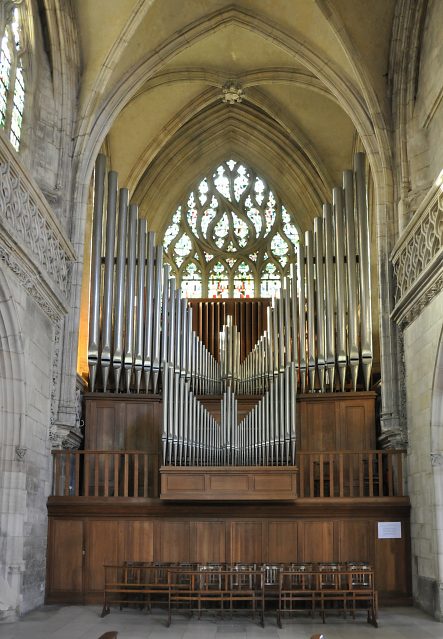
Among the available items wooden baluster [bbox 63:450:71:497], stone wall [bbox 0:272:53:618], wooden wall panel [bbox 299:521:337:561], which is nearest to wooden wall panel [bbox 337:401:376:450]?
wooden wall panel [bbox 299:521:337:561]

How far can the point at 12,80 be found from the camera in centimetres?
1408

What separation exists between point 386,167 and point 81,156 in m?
5.74

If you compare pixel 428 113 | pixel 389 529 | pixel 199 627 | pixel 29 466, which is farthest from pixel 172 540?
pixel 428 113

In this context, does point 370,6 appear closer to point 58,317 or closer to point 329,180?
point 329,180

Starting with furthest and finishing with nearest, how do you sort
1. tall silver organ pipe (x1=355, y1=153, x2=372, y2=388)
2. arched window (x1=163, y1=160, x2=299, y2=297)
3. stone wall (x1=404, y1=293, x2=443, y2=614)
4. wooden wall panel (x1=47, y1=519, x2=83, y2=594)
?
arched window (x1=163, y1=160, x2=299, y2=297) < tall silver organ pipe (x1=355, y1=153, x2=372, y2=388) < wooden wall panel (x1=47, y1=519, x2=83, y2=594) < stone wall (x1=404, y1=293, x2=443, y2=614)

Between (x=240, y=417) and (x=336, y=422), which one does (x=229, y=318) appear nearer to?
(x=240, y=417)

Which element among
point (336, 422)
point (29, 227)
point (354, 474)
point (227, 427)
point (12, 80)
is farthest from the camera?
point (336, 422)

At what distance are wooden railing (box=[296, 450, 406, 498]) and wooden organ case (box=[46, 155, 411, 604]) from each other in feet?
0.14

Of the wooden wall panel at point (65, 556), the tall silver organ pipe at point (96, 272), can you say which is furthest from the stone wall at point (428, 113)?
the wooden wall panel at point (65, 556)

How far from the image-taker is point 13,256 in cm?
1175

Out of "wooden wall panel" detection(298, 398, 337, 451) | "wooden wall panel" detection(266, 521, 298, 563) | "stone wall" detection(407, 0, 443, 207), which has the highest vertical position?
"stone wall" detection(407, 0, 443, 207)

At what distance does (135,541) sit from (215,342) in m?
7.12

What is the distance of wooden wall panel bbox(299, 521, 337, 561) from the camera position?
1407 cm

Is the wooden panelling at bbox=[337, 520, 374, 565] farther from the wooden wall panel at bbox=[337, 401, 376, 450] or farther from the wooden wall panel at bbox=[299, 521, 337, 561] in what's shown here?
the wooden wall panel at bbox=[337, 401, 376, 450]
